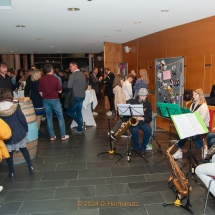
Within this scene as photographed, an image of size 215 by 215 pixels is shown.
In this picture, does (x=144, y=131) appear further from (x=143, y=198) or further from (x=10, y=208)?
(x=10, y=208)

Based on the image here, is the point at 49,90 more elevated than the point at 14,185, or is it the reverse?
the point at 49,90

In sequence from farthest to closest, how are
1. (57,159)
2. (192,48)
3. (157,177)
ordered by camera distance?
(192,48), (57,159), (157,177)

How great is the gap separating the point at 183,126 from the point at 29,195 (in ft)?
6.65

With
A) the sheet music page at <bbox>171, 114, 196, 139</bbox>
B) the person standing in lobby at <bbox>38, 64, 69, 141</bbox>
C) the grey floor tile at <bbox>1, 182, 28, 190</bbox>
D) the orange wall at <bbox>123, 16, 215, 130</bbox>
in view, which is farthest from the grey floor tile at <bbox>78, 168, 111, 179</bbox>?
the orange wall at <bbox>123, 16, 215, 130</bbox>

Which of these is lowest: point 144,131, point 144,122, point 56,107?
point 144,131

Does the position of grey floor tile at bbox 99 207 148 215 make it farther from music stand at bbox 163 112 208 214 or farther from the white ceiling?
the white ceiling

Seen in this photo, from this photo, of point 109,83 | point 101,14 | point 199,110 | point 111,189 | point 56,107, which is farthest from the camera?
point 109,83

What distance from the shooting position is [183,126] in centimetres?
264

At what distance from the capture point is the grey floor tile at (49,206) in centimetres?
269

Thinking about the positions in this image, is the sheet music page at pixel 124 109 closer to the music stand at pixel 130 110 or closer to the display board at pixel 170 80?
the music stand at pixel 130 110

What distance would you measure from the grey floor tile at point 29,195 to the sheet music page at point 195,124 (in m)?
1.87

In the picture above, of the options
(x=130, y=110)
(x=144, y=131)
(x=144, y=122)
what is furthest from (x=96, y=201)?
(x=144, y=122)

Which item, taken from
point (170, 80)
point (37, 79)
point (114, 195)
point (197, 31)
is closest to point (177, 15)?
point (197, 31)

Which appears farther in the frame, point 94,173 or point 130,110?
point 130,110
